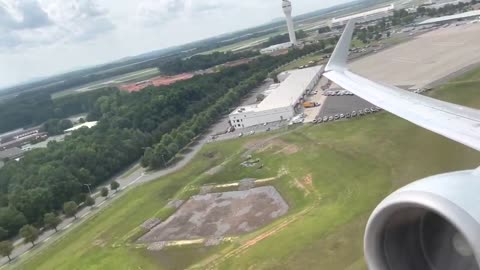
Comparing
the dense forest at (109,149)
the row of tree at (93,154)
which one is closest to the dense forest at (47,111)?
the dense forest at (109,149)

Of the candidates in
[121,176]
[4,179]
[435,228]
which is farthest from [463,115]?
[4,179]

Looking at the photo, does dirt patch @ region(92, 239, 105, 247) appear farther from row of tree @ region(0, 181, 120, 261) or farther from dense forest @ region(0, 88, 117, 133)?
dense forest @ region(0, 88, 117, 133)

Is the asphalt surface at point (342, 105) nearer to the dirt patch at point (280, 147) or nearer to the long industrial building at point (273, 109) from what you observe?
A: the long industrial building at point (273, 109)

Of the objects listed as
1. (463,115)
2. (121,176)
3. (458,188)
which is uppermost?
(458,188)

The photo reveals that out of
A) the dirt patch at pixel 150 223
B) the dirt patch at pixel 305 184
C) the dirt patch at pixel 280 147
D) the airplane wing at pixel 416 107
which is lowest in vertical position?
the dirt patch at pixel 150 223

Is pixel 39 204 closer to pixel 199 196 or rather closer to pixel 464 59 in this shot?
pixel 199 196

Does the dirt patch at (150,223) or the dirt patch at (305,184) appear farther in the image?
the dirt patch at (150,223)

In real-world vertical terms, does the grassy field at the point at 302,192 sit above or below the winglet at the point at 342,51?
below
